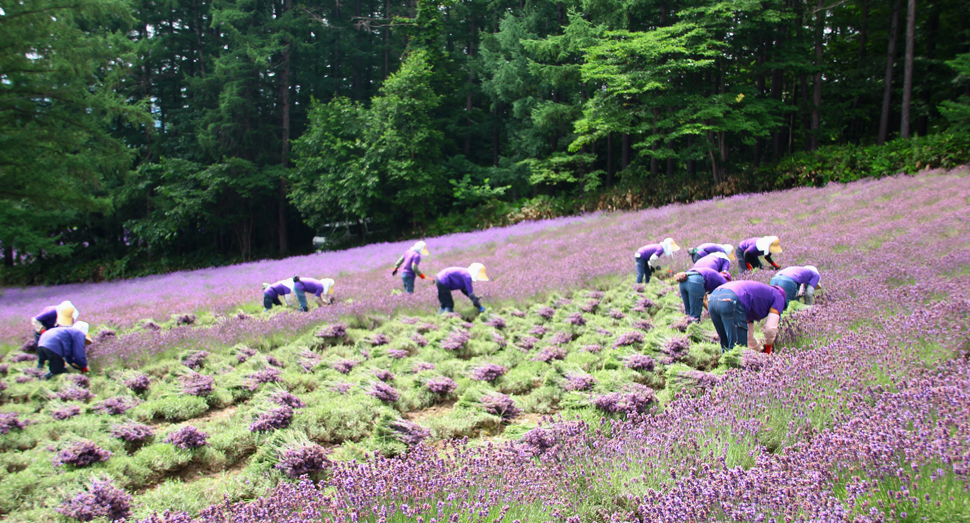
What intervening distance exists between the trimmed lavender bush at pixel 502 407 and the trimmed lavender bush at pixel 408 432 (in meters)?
0.73

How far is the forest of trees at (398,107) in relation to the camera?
1827 centimetres

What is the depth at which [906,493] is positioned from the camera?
208cm

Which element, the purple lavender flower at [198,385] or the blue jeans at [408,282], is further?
the blue jeans at [408,282]

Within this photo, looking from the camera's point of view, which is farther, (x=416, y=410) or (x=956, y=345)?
(x=416, y=410)

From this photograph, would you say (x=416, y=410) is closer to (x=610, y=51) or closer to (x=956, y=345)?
(x=956, y=345)

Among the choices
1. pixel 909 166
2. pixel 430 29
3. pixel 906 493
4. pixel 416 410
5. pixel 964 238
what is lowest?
pixel 416 410

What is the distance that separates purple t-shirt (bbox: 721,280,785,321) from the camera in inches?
198

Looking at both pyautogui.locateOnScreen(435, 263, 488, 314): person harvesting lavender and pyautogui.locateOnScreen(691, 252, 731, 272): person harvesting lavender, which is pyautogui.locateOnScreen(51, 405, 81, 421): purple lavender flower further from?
pyautogui.locateOnScreen(691, 252, 731, 272): person harvesting lavender

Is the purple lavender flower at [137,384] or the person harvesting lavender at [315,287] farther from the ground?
the person harvesting lavender at [315,287]

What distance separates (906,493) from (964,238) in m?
8.42

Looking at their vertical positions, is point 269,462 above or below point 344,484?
below

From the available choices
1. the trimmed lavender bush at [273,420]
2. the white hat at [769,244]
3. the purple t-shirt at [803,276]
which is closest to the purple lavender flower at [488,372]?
the trimmed lavender bush at [273,420]

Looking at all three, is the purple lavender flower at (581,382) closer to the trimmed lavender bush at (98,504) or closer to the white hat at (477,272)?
the trimmed lavender bush at (98,504)

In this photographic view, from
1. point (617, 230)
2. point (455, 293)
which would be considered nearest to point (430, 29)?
point (617, 230)
